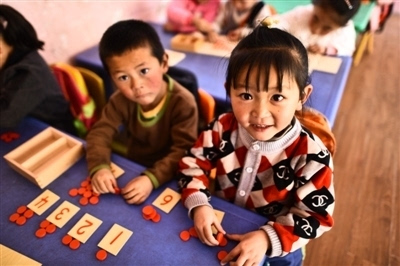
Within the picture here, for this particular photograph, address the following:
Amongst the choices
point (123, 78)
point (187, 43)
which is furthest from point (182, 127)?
point (187, 43)

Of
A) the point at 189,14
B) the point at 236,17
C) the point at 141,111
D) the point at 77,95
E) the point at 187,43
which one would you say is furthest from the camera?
the point at 236,17

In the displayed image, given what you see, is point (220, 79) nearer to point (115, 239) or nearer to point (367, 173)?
point (115, 239)

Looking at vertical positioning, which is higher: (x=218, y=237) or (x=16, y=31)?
(x=16, y=31)

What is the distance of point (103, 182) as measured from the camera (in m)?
0.79

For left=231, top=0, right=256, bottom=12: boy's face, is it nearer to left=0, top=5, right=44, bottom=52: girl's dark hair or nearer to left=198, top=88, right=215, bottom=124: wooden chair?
left=198, top=88, right=215, bottom=124: wooden chair

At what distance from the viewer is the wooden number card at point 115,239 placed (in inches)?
25.9

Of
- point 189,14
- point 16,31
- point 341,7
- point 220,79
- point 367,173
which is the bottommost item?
point 367,173

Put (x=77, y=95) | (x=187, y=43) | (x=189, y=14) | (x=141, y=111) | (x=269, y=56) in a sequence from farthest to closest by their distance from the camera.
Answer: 1. (x=189, y=14)
2. (x=187, y=43)
3. (x=77, y=95)
4. (x=141, y=111)
5. (x=269, y=56)

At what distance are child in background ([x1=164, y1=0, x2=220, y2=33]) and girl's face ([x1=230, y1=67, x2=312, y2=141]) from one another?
1.37 meters

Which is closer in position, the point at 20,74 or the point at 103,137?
the point at 103,137

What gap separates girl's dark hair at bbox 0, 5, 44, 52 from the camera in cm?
108

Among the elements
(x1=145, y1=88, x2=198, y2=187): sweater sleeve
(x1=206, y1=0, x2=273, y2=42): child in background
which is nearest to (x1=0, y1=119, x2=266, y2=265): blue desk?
(x1=145, y1=88, x2=198, y2=187): sweater sleeve

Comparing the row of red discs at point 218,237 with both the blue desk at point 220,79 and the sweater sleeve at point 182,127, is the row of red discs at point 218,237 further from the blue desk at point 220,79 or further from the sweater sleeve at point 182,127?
the blue desk at point 220,79

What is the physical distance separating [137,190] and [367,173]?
4.73 ft
